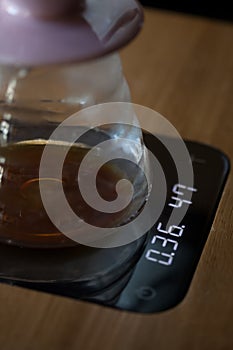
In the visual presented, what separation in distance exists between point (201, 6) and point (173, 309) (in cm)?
83

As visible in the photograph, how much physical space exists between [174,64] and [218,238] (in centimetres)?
36

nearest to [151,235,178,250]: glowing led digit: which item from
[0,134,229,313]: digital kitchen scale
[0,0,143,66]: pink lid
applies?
[0,134,229,313]: digital kitchen scale

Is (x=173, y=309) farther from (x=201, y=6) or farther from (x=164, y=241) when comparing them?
(x=201, y=6)

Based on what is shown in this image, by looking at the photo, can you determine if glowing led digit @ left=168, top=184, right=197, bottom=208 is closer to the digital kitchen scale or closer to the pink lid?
the digital kitchen scale

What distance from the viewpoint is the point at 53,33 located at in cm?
62

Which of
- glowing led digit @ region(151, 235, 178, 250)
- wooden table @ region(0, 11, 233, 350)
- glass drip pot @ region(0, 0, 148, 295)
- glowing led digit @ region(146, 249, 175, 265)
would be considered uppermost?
glass drip pot @ region(0, 0, 148, 295)

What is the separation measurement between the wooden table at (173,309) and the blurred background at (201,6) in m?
0.38

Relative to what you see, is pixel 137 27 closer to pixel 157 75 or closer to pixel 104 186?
pixel 104 186

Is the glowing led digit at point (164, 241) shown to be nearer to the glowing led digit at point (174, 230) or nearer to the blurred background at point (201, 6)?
the glowing led digit at point (174, 230)

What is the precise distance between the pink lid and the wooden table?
0.22m

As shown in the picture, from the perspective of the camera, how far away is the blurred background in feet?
4.47

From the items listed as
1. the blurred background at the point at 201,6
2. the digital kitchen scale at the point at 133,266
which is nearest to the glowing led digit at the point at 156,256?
the digital kitchen scale at the point at 133,266

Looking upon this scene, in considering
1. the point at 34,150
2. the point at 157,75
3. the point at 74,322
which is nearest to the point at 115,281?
the point at 74,322

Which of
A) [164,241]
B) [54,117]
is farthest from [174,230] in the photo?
[54,117]
